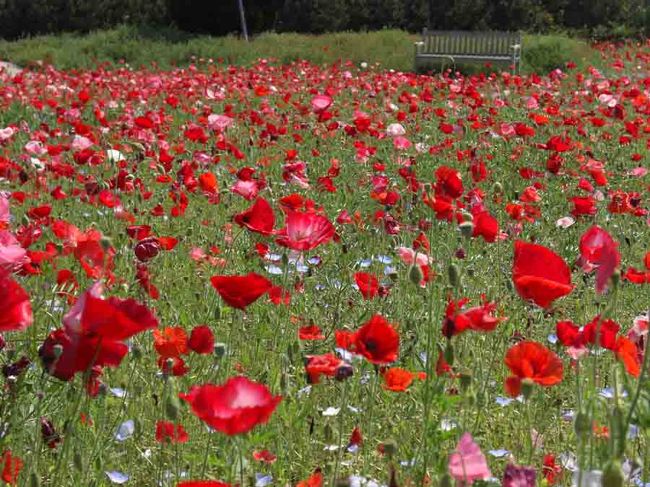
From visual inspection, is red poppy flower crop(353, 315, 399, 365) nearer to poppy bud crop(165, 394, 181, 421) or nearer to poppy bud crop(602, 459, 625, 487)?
poppy bud crop(165, 394, 181, 421)

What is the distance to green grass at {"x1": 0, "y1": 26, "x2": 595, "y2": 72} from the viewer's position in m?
14.3

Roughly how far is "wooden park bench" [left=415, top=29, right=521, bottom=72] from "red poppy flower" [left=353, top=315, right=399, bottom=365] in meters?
12.0

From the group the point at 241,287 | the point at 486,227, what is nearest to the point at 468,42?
the point at 486,227

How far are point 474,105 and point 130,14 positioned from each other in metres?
19.2

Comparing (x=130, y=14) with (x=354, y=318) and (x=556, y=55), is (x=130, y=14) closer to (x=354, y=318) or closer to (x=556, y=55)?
(x=556, y=55)

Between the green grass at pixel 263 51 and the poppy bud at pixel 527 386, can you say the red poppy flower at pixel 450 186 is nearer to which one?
the poppy bud at pixel 527 386

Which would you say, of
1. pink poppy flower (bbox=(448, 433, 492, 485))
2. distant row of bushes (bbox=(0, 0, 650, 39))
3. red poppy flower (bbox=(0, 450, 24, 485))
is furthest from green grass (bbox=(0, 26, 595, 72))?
pink poppy flower (bbox=(448, 433, 492, 485))

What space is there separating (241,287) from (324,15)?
801 inches

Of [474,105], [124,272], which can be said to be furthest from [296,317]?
[474,105]

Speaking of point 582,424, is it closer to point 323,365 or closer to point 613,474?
point 613,474

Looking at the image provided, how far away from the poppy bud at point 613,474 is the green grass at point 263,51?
12.7m

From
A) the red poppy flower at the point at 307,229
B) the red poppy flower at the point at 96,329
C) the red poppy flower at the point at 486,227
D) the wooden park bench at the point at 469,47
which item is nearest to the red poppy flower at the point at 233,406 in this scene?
the red poppy flower at the point at 96,329

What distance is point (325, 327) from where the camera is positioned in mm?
2783

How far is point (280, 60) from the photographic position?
1480 centimetres
